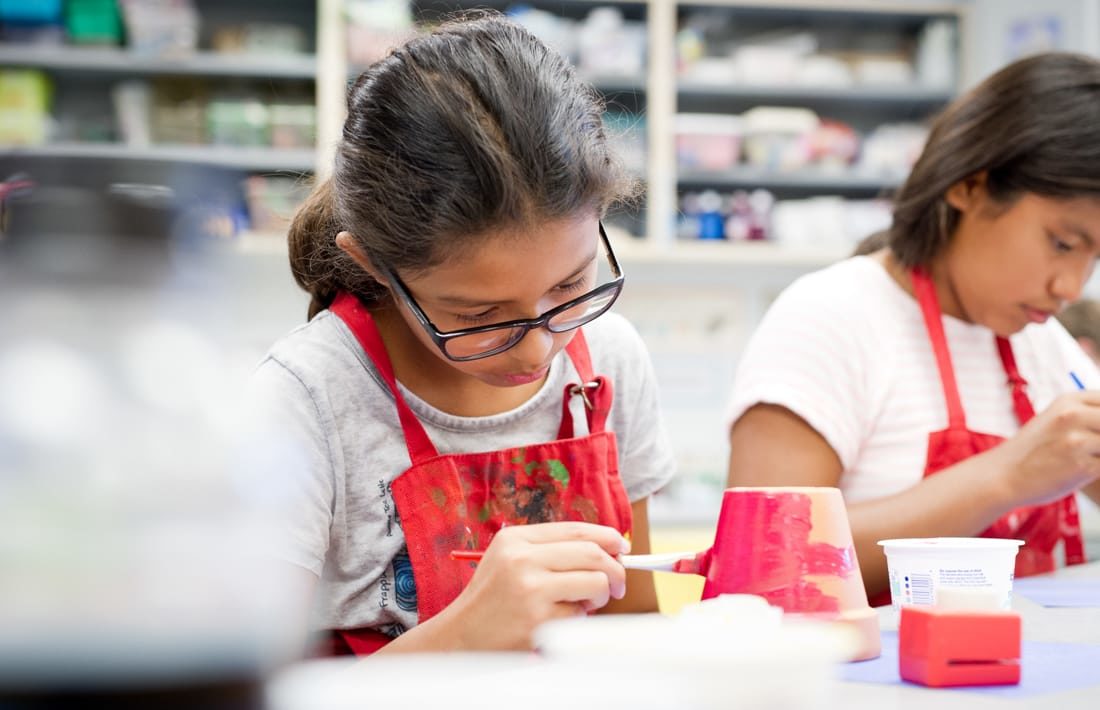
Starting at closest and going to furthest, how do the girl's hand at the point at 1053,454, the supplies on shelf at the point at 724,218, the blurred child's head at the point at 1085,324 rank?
the girl's hand at the point at 1053,454 < the blurred child's head at the point at 1085,324 < the supplies on shelf at the point at 724,218

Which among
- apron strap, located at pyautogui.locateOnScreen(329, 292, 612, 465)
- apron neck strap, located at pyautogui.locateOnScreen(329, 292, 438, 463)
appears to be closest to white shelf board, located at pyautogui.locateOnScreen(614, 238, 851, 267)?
apron strap, located at pyautogui.locateOnScreen(329, 292, 612, 465)

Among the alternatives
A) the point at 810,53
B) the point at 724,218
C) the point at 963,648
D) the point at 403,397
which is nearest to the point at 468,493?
the point at 403,397

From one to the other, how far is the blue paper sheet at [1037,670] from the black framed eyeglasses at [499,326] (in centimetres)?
42

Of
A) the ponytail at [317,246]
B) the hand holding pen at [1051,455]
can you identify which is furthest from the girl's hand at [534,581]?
the hand holding pen at [1051,455]

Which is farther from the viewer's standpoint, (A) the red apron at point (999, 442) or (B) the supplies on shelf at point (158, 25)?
(B) the supplies on shelf at point (158, 25)

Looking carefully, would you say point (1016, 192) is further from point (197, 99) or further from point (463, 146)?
point (197, 99)

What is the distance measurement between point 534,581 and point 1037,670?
0.39 meters

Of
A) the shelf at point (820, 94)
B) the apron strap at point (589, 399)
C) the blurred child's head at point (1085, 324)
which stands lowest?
the blurred child's head at point (1085, 324)

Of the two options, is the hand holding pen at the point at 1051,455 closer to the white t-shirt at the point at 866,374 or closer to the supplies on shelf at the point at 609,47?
the white t-shirt at the point at 866,374

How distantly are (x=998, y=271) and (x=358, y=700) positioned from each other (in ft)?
4.20

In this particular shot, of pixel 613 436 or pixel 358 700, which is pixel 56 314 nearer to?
pixel 358 700

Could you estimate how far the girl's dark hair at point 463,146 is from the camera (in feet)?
3.34

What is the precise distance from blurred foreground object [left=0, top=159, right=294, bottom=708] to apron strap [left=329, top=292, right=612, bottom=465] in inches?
31.4

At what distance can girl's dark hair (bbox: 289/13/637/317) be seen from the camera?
1020 millimetres
